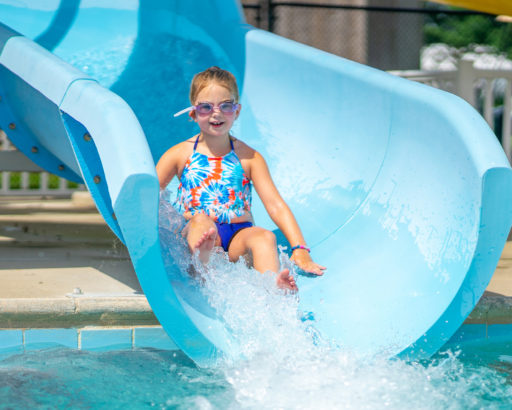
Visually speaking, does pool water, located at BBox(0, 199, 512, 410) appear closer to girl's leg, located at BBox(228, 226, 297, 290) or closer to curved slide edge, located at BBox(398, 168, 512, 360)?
girl's leg, located at BBox(228, 226, 297, 290)

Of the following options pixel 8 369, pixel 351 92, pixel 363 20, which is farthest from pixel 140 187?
pixel 363 20

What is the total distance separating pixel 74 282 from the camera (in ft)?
9.46

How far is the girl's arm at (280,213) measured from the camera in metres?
2.50

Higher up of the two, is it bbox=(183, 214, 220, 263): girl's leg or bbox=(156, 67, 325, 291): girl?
bbox=(156, 67, 325, 291): girl

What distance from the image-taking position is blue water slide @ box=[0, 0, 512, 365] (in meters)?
2.12

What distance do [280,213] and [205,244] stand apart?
45 cm

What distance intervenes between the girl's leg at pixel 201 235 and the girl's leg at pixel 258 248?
111 mm

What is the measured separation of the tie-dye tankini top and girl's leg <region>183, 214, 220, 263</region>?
0.17m

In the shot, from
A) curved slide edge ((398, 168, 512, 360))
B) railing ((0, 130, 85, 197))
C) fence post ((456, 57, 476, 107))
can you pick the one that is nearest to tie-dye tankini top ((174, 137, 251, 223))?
curved slide edge ((398, 168, 512, 360))

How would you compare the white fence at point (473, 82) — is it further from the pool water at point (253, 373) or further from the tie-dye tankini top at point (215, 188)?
the pool water at point (253, 373)

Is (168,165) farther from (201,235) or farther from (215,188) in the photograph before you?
(201,235)

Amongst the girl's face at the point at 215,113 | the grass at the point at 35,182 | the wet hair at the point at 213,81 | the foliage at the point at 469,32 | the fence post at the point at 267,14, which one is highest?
the foliage at the point at 469,32

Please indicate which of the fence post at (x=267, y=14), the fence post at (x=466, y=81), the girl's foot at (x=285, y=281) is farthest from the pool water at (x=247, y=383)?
the fence post at (x=267, y=14)

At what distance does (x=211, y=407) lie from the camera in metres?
1.99
